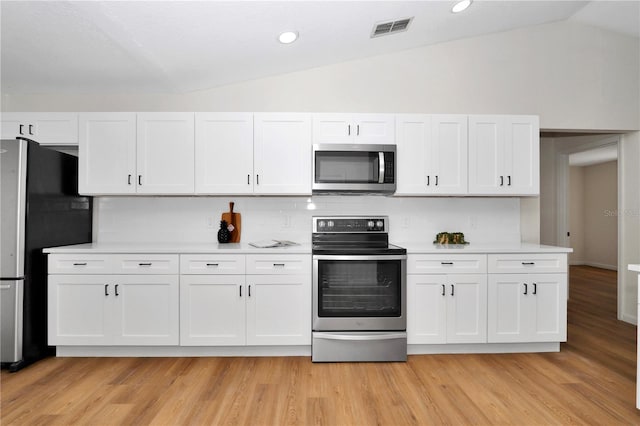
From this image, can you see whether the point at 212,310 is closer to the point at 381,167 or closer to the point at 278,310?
the point at 278,310

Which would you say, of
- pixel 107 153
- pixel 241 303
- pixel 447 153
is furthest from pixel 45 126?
pixel 447 153

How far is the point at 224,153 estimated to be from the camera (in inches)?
125

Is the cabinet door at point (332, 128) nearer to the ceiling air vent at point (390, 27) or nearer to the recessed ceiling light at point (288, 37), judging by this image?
the recessed ceiling light at point (288, 37)

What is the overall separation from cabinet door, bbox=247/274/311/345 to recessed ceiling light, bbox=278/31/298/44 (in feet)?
6.50

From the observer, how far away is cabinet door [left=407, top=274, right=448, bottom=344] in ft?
9.52

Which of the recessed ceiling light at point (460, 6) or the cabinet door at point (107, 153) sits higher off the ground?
the recessed ceiling light at point (460, 6)

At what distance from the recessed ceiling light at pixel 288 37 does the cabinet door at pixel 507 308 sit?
2593 mm

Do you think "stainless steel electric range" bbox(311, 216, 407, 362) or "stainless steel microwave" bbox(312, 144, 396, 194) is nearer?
"stainless steel electric range" bbox(311, 216, 407, 362)

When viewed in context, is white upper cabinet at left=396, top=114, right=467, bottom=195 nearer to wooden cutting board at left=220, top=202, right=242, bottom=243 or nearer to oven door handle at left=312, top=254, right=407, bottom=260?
oven door handle at left=312, top=254, right=407, bottom=260

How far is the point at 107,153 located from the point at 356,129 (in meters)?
2.26

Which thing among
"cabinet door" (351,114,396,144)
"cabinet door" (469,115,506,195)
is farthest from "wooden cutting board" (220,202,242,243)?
"cabinet door" (469,115,506,195)

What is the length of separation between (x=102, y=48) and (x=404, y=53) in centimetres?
275

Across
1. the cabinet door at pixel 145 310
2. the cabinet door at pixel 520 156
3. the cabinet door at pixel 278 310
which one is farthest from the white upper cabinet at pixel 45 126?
the cabinet door at pixel 520 156

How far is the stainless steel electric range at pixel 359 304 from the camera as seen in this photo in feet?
9.16
